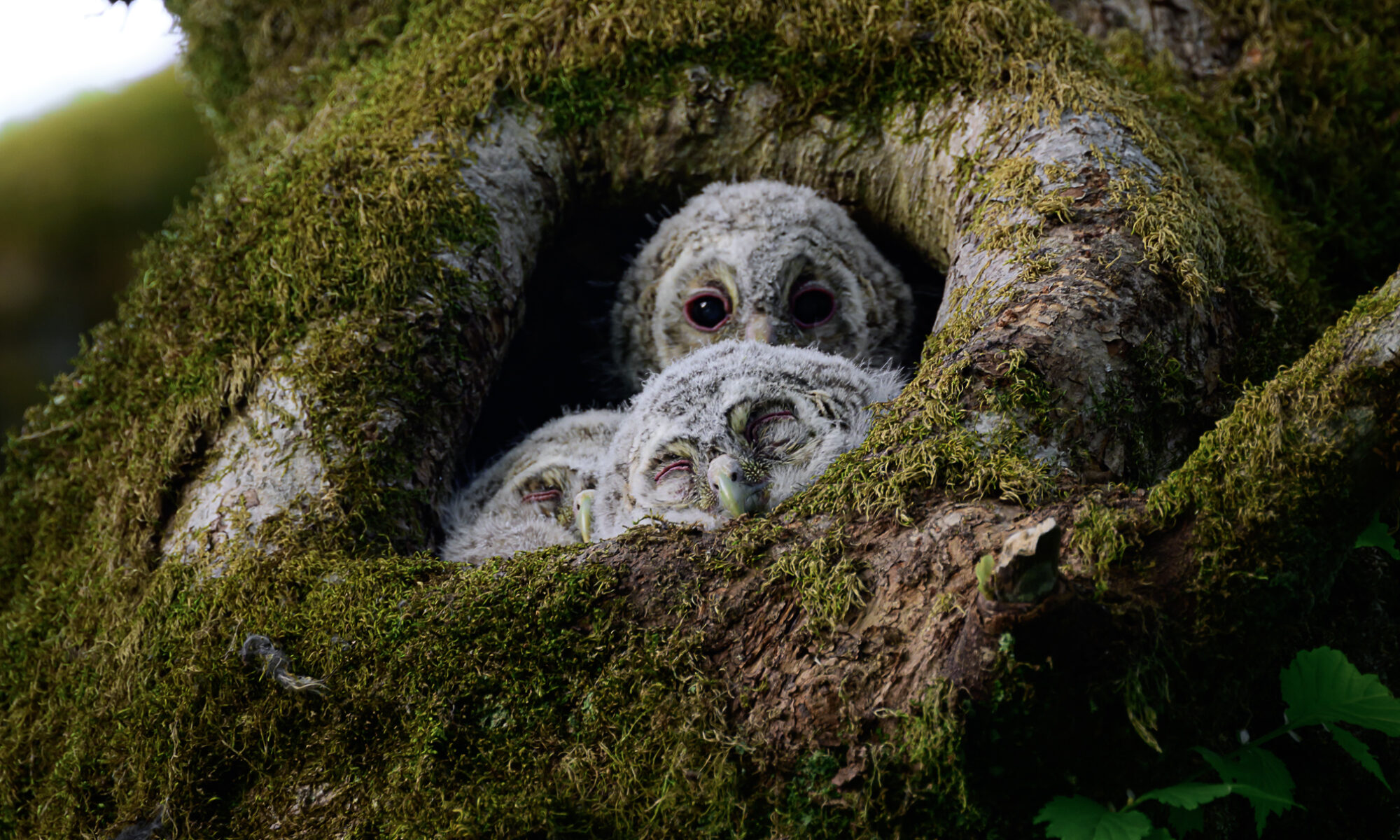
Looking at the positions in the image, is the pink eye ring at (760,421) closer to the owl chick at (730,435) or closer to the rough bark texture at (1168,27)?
the owl chick at (730,435)

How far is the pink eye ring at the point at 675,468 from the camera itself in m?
2.79

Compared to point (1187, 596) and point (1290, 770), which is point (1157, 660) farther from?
point (1290, 770)

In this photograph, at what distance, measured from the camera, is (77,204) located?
241 inches

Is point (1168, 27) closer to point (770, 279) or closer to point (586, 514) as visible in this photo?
point (770, 279)

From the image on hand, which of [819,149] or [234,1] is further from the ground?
[234,1]

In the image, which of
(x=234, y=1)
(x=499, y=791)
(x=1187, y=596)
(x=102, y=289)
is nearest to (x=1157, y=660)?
(x=1187, y=596)

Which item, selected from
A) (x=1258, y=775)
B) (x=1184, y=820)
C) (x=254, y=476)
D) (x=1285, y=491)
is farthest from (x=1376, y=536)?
(x=254, y=476)

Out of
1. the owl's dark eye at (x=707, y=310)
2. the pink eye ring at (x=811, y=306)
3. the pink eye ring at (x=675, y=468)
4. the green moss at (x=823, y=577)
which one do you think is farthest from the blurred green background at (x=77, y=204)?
the green moss at (x=823, y=577)

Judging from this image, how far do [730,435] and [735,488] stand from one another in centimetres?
26

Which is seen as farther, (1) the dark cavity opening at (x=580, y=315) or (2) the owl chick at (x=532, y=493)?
(1) the dark cavity opening at (x=580, y=315)

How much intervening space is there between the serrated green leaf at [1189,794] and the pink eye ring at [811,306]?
2.37 meters

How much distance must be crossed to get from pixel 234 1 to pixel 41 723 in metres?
3.54

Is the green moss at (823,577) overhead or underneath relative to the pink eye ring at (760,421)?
underneath

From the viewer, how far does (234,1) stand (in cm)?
484
